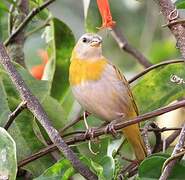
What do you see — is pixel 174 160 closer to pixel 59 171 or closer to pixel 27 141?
pixel 59 171

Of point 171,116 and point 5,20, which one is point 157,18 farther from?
→ point 5,20

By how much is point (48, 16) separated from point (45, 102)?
52 centimetres

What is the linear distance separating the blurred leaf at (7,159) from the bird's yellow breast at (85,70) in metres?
0.85

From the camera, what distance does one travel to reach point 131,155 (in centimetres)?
254

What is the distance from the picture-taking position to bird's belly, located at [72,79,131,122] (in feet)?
7.58

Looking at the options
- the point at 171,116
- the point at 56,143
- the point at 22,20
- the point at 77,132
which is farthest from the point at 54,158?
the point at 171,116

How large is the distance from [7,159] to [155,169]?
0.32 metres

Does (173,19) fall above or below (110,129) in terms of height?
above

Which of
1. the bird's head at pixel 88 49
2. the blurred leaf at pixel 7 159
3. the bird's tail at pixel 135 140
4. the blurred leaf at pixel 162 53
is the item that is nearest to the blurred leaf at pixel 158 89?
the bird's tail at pixel 135 140

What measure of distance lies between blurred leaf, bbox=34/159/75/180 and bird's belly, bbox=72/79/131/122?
2.34 feet

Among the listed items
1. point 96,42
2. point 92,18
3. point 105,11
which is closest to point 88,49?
point 96,42

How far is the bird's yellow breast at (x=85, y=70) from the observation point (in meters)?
2.39

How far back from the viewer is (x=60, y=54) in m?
2.31

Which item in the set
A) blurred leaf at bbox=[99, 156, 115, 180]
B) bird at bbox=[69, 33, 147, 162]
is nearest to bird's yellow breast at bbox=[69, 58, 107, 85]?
bird at bbox=[69, 33, 147, 162]
